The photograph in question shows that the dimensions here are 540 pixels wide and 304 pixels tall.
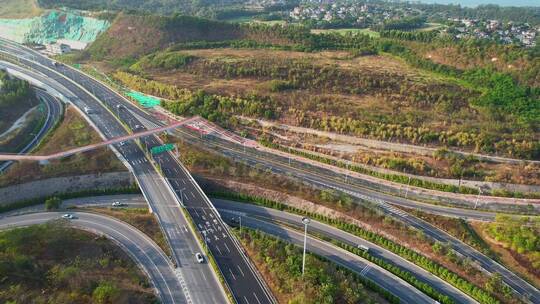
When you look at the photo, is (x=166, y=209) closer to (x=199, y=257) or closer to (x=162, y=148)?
(x=199, y=257)

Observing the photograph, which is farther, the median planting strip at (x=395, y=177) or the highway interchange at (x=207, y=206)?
the median planting strip at (x=395, y=177)

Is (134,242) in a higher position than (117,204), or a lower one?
lower

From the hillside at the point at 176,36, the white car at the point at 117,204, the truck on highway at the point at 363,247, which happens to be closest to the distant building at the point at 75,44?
the hillside at the point at 176,36

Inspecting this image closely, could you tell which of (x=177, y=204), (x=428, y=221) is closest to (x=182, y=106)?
(x=177, y=204)

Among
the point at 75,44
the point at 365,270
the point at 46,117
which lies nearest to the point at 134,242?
the point at 365,270

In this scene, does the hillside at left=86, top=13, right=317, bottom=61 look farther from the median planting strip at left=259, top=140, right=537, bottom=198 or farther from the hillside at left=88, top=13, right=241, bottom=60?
the median planting strip at left=259, top=140, right=537, bottom=198

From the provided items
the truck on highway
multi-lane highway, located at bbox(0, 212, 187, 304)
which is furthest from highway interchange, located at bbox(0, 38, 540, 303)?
the truck on highway

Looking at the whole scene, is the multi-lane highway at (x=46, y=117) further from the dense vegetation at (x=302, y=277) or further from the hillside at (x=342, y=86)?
the dense vegetation at (x=302, y=277)
